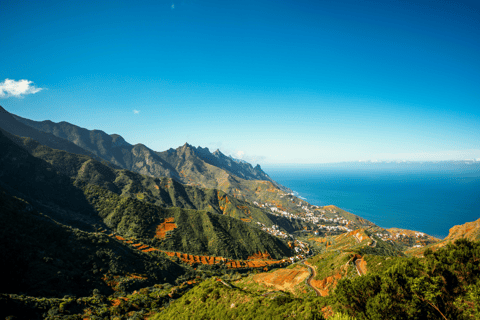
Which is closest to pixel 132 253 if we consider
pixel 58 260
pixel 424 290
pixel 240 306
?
pixel 58 260

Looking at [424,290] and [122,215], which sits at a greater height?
[424,290]

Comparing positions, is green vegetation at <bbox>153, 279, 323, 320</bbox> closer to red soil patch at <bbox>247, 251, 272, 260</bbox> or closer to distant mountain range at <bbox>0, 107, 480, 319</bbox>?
distant mountain range at <bbox>0, 107, 480, 319</bbox>

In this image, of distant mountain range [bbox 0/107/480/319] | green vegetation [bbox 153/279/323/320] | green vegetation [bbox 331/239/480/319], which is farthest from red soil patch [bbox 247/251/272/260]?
green vegetation [bbox 331/239/480/319]

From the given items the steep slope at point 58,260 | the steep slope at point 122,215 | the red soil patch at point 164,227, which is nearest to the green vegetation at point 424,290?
the steep slope at point 58,260

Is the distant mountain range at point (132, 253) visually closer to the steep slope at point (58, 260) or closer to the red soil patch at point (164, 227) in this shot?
the steep slope at point (58, 260)

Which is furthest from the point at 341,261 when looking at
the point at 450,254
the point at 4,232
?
the point at 4,232

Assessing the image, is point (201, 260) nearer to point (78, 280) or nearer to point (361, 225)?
point (78, 280)

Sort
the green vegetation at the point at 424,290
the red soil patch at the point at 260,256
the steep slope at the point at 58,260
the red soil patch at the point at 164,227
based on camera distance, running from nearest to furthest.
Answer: the green vegetation at the point at 424,290 → the steep slope at the point at 58,260 → the red soil patch at the point at 164,227 → the red soil patch at the point at 260,256

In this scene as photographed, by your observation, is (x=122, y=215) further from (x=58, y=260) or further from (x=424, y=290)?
(x=424, y=290)

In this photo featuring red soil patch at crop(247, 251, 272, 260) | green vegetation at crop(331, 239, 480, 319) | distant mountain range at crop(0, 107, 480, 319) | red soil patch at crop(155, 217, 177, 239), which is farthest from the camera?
red soil patch at crop(247, 251, 272, 260)

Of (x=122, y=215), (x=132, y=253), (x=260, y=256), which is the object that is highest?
(x=122, y=215)

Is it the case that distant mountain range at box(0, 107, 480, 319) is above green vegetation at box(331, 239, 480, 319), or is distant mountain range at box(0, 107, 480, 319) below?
below
